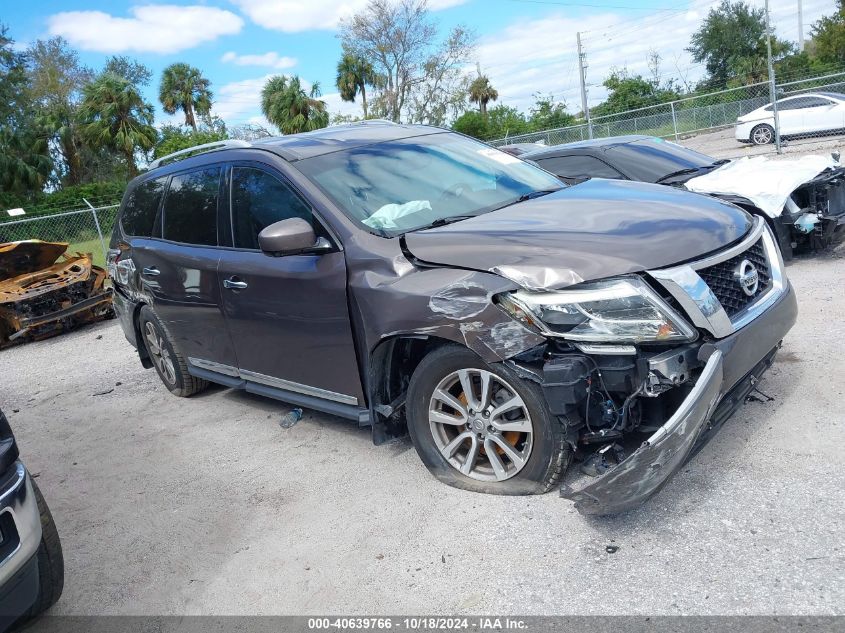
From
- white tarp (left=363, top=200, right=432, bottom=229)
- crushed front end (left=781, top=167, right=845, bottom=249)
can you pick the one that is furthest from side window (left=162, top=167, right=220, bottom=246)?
crushed front end (left=781, top=167, right=845, bottom=249)

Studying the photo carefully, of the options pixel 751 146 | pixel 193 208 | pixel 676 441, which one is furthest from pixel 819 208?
pixel 751 146

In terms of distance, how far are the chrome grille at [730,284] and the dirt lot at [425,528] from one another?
0.78 meters

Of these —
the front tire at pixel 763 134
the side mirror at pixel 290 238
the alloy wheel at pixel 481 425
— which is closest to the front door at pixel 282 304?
the side mirror at pixel 290 238

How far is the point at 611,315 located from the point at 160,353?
439 centimetres

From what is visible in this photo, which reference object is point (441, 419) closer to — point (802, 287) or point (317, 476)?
point (317, 476)

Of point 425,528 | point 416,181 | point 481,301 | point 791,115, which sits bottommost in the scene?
point 425,528

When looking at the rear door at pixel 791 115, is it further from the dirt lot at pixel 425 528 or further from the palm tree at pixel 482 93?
the palm tree at pixel 482 93

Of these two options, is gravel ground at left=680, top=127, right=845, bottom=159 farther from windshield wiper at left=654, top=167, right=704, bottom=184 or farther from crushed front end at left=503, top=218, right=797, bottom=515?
crushed front end at left=503, top=218, right=797, bottom=515

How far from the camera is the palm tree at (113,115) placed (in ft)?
123

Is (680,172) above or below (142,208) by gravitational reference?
below

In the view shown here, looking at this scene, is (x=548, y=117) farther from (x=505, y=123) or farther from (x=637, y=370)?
(x=637, y=370)

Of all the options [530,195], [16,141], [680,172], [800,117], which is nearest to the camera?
[530,195]

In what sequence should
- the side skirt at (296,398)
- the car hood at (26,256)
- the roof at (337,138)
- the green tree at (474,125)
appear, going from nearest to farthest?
the side skirt at (296,398) → the roof at (337,138) → the car hood at (26,256) → the green tree at (474,125)

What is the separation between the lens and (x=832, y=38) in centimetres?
4241
